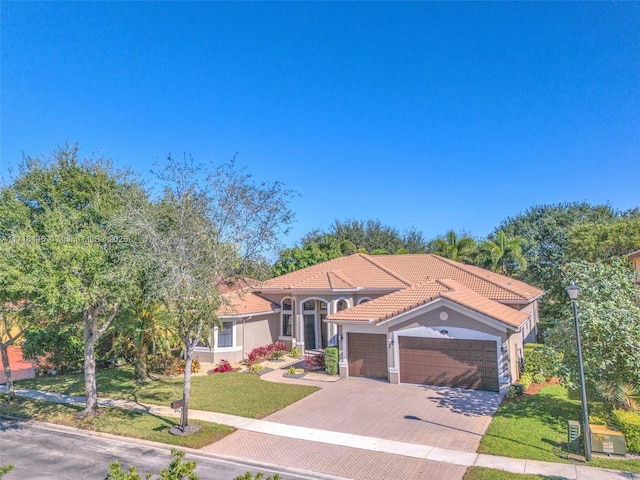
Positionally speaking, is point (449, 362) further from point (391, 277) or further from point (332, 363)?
point (391, 277)

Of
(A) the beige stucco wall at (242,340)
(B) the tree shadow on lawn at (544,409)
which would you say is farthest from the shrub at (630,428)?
(A) the beige stucco wall at (242,340)

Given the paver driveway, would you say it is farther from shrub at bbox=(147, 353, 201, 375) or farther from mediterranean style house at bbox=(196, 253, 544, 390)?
shrub at bbox=(147, 353, 201, 375)

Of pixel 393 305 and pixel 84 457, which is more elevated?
pixel 393 305

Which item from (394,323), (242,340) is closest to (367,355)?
(394,323)

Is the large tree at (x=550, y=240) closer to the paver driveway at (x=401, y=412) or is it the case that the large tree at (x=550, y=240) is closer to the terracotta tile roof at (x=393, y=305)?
the terracotta tile roof at (x=393, y=305)

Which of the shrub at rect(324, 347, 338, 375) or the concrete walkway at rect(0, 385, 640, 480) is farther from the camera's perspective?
the shrub at rect(324, 347, 338, 375)

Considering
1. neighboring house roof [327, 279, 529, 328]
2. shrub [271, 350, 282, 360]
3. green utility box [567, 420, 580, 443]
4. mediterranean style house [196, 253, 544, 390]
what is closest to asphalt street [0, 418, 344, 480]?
mediterranean style house [196, 253, 544, 390]

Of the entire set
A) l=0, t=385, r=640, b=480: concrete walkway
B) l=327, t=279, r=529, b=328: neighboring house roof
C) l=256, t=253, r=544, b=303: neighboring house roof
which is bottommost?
l=0, t=385, r=640, b=480: concrete walkway
